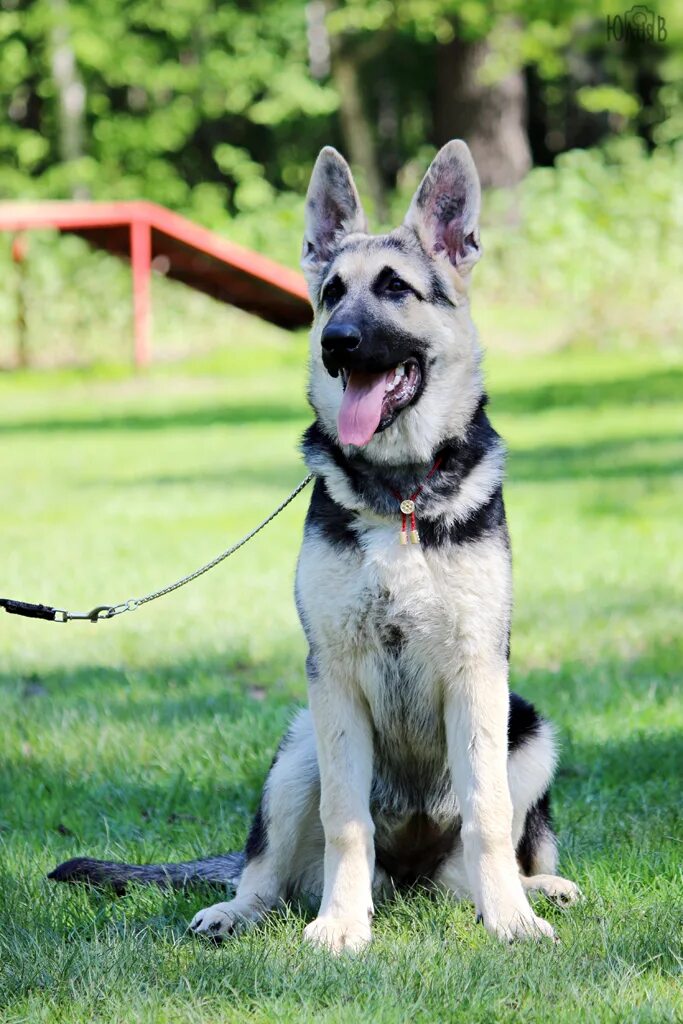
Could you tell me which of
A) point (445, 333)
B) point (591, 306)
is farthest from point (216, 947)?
point (591, 306)

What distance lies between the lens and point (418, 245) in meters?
4.05

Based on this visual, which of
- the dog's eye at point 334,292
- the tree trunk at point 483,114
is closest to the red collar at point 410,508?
the dog's eye at point 334,292

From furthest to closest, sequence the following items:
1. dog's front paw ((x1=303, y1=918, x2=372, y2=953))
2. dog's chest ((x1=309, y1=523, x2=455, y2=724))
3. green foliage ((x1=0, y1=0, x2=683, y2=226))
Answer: green foliage ((x1=0, y1=0, x2=683, y2=226)), dog's chest ((x1=309, y1=523, x2=455, y2=724)), dog's front paw ((x1=303, y1=918, x2=372, y2=953))

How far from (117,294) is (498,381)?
834 centimetres

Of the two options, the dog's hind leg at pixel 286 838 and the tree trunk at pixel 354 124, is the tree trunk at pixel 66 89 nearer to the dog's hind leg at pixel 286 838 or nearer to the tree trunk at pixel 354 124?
the tree trunk at pixel 354 124

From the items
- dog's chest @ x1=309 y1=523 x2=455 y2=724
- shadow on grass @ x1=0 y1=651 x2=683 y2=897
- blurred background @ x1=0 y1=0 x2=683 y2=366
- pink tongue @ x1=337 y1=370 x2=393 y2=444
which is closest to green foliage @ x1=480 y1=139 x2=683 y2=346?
blurred background @ x1=0 y1=0 x2=683 y2=366

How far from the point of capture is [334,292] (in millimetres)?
4004

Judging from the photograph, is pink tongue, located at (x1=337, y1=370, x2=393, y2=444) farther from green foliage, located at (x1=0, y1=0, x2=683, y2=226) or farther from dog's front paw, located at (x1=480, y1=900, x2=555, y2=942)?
green foliage, located at (x1=0, y1=0, x2=683, y2=226)

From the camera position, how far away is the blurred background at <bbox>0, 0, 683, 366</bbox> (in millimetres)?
22469

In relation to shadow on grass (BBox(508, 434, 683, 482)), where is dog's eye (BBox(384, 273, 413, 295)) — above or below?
above

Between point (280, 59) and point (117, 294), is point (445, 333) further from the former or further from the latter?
point (280, 59)

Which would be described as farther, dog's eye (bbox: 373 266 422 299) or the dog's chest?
dog's eye (bbox: 373 266 422 299)

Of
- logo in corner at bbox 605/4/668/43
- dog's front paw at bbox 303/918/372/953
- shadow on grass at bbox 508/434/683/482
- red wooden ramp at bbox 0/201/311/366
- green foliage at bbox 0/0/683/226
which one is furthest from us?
green foliage at bbox 0/0/683/226

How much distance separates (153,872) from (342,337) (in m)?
1.60
